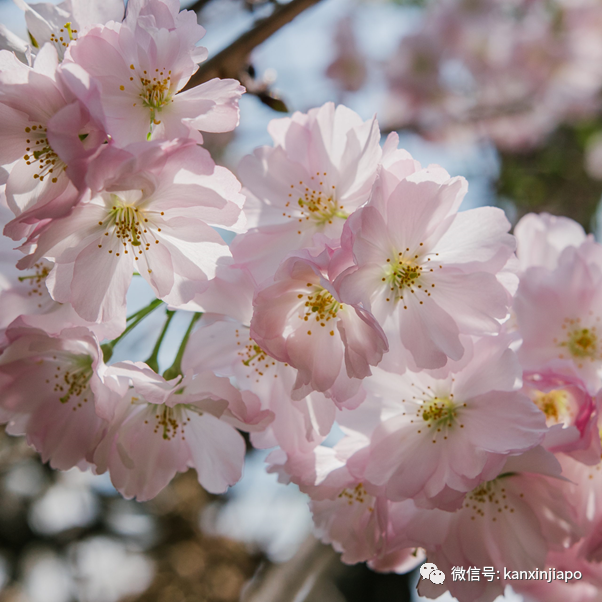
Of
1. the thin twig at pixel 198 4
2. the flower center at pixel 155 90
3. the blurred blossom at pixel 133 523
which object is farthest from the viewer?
the blurred blossom at pixel 133 523

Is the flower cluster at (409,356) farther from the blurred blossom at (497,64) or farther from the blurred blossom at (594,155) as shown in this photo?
the blurred blossom at (594,155)

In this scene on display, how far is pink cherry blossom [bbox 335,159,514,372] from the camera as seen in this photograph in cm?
77

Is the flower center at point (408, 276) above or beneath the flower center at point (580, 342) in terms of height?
above

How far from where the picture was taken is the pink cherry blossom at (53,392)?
81 centimetres

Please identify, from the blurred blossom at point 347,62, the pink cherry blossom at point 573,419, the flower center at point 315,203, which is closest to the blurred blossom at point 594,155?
the blurred blossom at point 347,62

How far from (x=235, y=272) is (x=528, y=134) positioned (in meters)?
3.26

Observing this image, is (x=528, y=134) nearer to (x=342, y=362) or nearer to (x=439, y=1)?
(x=439, y=1)

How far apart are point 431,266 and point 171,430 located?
491 mm

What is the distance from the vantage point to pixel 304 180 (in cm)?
91

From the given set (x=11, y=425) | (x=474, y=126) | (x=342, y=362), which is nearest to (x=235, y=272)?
(x=342, y=362)

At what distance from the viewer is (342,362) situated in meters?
0.77

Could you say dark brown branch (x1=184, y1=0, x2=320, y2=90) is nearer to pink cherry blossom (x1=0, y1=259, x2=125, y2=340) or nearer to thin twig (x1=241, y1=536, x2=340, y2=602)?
pink cherry blossom (x1=0, y1=259, x2=125, y2=340)

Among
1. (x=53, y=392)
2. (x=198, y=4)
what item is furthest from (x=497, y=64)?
(x=53, y=392)

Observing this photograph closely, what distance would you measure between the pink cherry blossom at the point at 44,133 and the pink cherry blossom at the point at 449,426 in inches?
20.3
